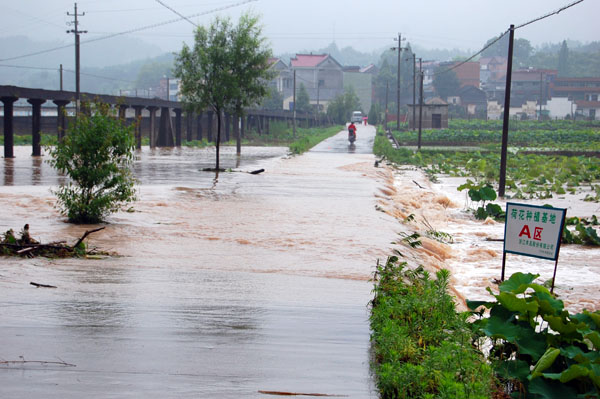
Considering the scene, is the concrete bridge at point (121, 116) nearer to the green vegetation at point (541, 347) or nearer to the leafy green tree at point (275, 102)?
the green vegetation at point (541, 347)

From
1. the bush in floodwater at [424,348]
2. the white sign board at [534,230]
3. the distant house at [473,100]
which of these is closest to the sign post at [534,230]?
the white sign board at [534,230]

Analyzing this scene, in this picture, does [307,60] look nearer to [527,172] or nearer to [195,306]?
[527,172]

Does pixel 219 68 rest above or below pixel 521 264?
above

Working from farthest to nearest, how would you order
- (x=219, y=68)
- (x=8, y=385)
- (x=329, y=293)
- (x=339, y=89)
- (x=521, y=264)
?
1. (x=339, y=89)
2. (x=219, y=68)
3. (x=521, y=264)
4. (x=329, y=293)
5. (x=8, y=385)

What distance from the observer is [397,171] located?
35.7 m

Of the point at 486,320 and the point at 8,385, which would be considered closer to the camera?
the point at 8,385

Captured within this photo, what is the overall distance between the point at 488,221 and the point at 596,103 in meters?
114

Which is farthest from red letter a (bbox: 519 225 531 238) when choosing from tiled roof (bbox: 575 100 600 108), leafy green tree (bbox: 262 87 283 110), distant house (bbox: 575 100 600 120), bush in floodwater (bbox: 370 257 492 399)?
tiled roof (bbox: 575 100 600 108)

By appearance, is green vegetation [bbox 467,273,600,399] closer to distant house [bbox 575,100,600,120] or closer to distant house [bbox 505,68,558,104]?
distant house [bbox 575,100,600,120]

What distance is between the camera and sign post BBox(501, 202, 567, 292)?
8641 mm

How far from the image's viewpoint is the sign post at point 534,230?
8.64m

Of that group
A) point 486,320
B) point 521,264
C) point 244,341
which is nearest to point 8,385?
point 244,341

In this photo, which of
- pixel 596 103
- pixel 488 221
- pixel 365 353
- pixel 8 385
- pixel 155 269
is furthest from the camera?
pixel 596 103

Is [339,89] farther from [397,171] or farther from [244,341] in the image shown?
[244,341]
